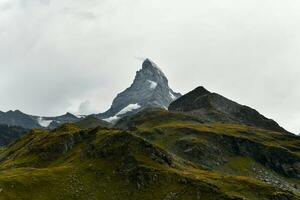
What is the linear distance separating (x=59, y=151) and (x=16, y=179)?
45.4m

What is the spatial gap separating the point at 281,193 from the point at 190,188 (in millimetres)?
31767

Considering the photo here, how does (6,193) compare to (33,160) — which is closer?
(6,193)

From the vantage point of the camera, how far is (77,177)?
542 feet

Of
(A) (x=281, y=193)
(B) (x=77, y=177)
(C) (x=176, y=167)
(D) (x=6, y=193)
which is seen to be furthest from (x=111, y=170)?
(A) (x=281, y=193)

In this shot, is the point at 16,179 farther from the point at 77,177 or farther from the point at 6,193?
the point at 77,177

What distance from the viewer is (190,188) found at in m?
161

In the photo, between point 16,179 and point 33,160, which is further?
point 33,160

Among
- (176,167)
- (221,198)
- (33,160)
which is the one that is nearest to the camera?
(221,198)


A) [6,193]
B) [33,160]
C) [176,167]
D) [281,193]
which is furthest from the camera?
[33,160]

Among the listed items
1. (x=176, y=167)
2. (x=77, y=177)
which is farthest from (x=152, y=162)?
(x=77, y=177)

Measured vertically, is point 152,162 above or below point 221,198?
above

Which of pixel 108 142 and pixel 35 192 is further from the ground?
pixel 108 142

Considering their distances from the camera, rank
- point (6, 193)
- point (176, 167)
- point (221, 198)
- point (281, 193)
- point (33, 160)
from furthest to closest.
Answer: point (33, 160)
point (176, 167)
point (281, 193)
point (221, 198)
point (6, 193)

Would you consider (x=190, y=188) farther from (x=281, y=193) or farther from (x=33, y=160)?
(x=33, y=160)
